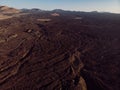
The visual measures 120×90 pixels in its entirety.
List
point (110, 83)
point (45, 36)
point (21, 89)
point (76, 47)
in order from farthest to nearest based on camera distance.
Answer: point (45, 36) < point (76, 47) < point (110, 83) < point (21, 89)

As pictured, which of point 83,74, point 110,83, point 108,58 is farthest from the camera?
point 108,58

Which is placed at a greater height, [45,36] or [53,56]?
[53,56]

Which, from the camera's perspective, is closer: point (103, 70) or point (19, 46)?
point (103, 70)

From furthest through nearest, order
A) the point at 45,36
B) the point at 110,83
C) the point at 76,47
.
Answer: the point at 45,36 → the point at 76,47 → the point at 110,83

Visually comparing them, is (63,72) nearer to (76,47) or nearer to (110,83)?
(110,83)

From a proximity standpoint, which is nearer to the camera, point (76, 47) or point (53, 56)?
point (53, 56)

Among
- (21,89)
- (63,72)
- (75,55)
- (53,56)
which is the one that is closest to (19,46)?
(53,56)

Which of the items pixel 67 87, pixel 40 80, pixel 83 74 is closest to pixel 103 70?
pixel 83 74

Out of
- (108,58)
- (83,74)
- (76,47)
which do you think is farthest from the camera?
(76,47)

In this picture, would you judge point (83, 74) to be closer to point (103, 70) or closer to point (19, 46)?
point (103, 70)
